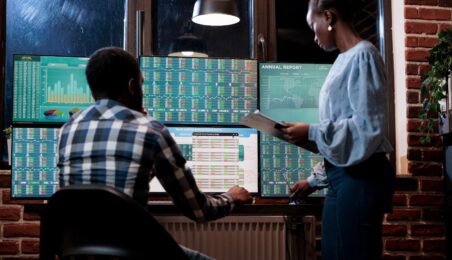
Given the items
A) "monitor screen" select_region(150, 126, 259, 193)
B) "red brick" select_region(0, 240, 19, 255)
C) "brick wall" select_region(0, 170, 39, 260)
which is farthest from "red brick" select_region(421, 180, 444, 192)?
"red brick" select_region(0, 240, 19, 255)

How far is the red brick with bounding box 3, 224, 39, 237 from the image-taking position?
315 cm

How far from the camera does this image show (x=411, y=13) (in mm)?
3516

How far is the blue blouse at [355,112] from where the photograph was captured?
1.83m

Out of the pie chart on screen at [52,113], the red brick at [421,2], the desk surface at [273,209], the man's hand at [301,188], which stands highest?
the red brick at [421,2]

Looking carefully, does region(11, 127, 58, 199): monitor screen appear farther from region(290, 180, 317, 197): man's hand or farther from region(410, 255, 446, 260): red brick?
region(410, 255, 446, 260): red brick

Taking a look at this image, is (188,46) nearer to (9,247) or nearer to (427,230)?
(9,247)

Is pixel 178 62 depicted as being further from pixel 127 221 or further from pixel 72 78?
pixel 127 221

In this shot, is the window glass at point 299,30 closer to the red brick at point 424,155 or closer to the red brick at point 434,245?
the red brick at point 424,155

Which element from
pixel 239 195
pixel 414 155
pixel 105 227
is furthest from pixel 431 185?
pixel 105 227

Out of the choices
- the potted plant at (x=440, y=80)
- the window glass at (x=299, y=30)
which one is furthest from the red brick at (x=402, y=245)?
the window glass at (x=299, y=30)

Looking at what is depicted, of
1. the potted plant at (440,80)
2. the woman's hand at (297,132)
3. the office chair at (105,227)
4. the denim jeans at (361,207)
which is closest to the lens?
the office chair at (105,227)

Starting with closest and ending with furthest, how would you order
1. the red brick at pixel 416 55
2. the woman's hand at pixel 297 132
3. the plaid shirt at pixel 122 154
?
1. the plaid shirt at pixel 122 154
2. the woman's hand at pixel 297 132
3. the red brick at pixel 416 55

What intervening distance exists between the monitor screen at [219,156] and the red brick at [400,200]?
96 cm

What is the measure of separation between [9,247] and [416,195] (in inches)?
85.8
